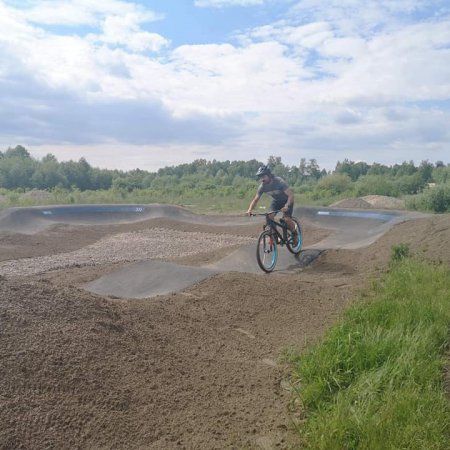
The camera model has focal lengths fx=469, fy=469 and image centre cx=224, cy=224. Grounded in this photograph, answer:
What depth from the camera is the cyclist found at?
31.1 ft

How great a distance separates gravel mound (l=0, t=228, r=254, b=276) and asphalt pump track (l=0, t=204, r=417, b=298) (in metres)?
2.27

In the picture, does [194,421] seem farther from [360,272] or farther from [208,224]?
[208,224]

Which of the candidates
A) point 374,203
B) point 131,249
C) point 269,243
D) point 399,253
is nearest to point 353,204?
point 374,203

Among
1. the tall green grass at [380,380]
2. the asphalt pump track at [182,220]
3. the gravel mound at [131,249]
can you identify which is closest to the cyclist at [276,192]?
the asphalt pump track at [182,220]

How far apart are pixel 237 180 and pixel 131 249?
1917 inches

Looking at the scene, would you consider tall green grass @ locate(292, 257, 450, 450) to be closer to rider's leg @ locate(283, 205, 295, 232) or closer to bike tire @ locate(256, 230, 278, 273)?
bike tire @ locate(256, 230, 278, 273)

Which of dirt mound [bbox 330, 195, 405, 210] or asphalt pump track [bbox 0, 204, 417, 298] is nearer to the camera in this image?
asphalt pump track [bbox 0, 204, 417, 298]

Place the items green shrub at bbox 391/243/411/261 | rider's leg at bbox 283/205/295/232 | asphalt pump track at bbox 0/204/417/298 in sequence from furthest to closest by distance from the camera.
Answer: rider's leg at bbox 283/205/295/232 → green shrub at bbox 391/243/411/261 → asphalt pump track at bbox 0/204/417/298

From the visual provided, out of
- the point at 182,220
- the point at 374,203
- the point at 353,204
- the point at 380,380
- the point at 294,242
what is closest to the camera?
the point at 380,380

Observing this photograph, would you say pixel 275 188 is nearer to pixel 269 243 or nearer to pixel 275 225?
pixel 275 225

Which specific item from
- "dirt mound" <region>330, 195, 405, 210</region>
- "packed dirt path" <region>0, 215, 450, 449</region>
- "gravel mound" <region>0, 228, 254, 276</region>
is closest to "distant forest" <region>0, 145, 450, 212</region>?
"dirt mound" <region>330, 195, 405, 210</region>

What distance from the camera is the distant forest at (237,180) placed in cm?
3159

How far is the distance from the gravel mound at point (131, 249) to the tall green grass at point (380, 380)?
7610mm

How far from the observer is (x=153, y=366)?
4.10 metres
